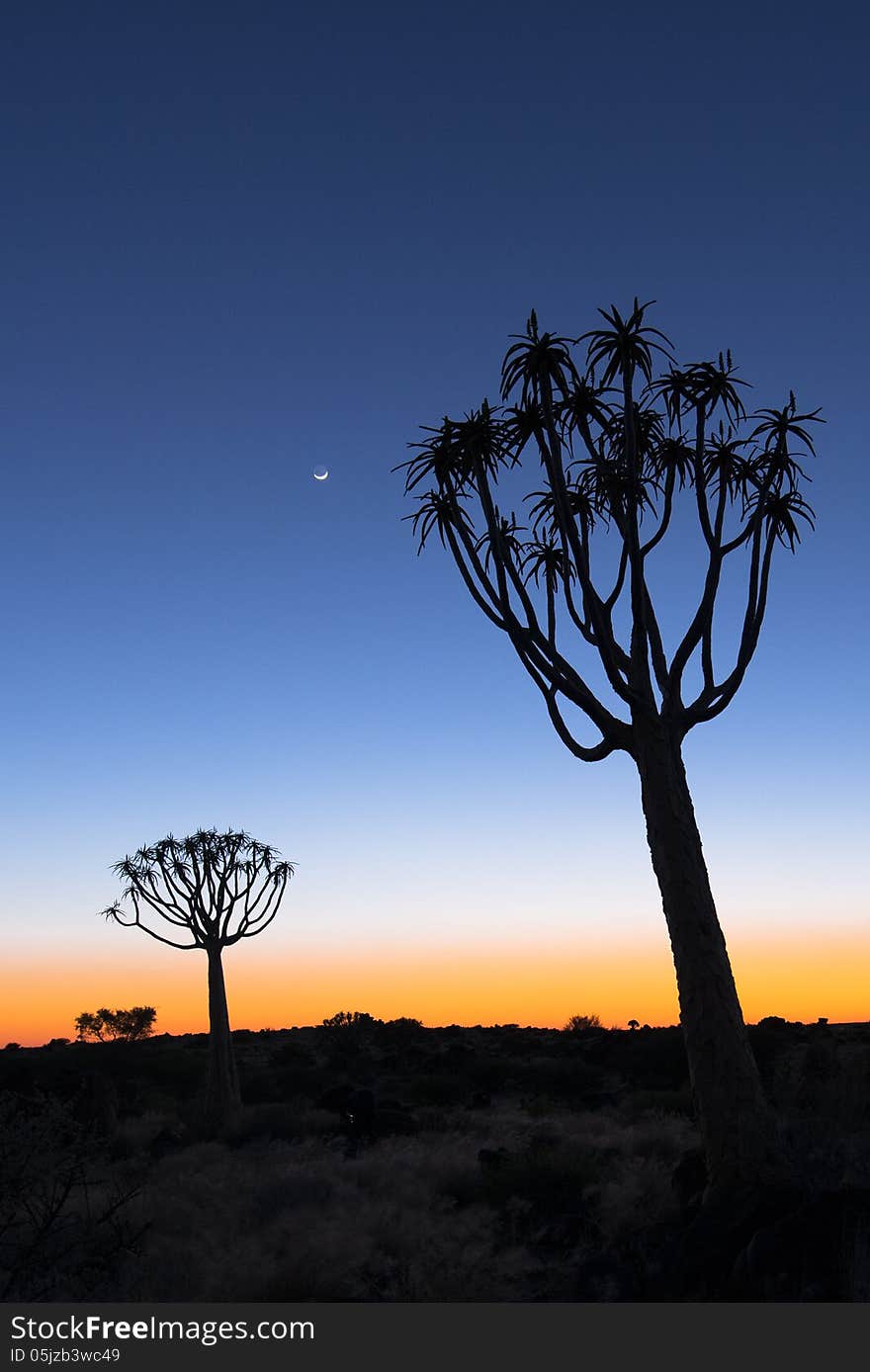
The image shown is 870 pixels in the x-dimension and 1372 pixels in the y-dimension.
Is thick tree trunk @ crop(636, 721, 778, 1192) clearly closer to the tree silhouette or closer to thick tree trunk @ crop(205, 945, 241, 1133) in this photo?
thick tree trunk @ crop(205, 945, 241, 1133)

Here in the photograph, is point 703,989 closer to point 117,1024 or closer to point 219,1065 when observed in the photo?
point 219,1065

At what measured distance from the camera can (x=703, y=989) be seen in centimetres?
1036

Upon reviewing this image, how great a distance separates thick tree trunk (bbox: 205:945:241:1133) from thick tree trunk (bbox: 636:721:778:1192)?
14126mm

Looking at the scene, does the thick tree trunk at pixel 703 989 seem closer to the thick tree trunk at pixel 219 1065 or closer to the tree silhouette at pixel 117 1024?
the thick tree trunk at pixel 219 1065

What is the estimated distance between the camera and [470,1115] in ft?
73.6

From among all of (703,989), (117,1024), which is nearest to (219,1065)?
(703,989)

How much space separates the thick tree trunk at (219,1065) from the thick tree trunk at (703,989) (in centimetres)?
1413

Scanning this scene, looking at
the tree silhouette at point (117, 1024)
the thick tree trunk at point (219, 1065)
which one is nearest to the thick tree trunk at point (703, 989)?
the thick tree trunk at point (219, 1065)

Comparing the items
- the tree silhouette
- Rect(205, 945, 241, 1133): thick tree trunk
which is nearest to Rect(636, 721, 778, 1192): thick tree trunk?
Rect(205, 945, 241, 1133): thick tree trunk

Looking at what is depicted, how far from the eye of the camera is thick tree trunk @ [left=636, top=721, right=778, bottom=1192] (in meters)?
9.76

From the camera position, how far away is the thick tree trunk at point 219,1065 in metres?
21.4

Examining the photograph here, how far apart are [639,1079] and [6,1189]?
68.0 feet

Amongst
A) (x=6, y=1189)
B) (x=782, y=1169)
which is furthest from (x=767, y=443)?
(x=6, y=1189)
